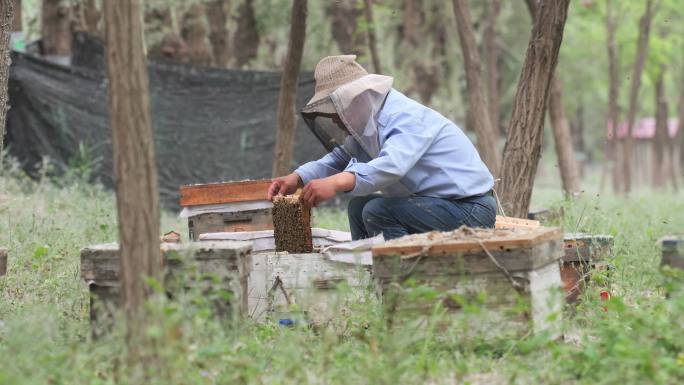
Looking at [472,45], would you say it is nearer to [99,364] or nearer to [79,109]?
[79,109]

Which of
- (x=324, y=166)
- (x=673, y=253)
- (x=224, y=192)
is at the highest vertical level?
(x=324, y=166)

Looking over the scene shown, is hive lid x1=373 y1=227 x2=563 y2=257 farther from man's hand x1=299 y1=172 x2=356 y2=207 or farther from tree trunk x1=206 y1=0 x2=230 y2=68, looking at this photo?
tree trunk x1=206 y1=0 x2=230 y2=68

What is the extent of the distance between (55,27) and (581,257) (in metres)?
11.3

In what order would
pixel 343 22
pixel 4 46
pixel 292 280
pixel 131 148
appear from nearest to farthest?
pixel 131 148
pixel 292 280
pixel 4 46
pixel 343 22

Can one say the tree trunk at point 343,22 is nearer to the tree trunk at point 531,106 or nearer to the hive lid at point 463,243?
the tree trunk at point 531,106

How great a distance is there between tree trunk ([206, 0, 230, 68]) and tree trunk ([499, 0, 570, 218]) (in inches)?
415

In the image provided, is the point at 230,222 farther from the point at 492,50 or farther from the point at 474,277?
the point at 492,50

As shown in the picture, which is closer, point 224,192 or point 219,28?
point 224,192

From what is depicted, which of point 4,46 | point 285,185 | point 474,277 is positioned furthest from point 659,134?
point 474,277

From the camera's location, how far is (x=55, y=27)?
598 inches

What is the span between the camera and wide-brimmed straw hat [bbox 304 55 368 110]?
596 cm

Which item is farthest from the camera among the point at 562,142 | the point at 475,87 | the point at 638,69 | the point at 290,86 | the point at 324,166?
the point at 638,69

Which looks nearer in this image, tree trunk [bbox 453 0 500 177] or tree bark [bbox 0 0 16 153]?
tree bark [bbox 0 0 16 153]

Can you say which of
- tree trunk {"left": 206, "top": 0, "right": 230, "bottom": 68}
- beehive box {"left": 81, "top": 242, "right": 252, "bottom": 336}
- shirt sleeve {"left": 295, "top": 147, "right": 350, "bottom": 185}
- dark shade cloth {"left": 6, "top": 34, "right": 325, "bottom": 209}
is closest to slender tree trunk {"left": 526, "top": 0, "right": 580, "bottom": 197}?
dark shade cloth {"left": 6, "top": 34, "right": 325, "bottom": 209}
